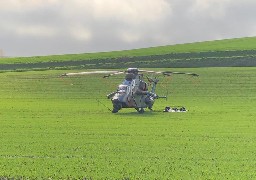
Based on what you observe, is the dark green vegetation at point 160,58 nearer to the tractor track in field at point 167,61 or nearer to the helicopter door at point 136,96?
the tractor track in field at point 167,61

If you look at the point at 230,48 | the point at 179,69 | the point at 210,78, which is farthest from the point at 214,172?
the point at 230,48

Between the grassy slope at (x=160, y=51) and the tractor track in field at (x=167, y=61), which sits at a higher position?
the grassy slope at (x=160, y=51)

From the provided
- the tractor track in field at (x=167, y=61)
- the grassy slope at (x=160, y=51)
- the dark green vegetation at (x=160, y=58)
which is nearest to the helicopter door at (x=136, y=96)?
the tractor track in field at (x=167, y=61)

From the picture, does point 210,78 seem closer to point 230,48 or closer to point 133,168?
point 230,48

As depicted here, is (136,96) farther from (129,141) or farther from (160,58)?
(160,58)

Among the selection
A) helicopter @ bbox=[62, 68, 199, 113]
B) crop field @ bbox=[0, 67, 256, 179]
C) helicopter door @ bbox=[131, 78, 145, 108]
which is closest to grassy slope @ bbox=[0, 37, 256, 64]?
crop field @ bbox=[0, 67, 256, 179]

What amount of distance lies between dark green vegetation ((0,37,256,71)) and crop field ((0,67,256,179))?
25.0 metres

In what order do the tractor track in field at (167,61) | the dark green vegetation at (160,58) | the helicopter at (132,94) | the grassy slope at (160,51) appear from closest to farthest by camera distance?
the helicopter at (132,94), the tractor track in field at (167,61), the dark green vegetation at (160,58), the grassy slope at (160,51)

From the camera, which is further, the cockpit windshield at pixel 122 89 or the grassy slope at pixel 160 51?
the grassy slope at pixel 160 51

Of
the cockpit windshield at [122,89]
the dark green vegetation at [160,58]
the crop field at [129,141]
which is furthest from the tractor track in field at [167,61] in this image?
the cockpit windshield at [122,89]

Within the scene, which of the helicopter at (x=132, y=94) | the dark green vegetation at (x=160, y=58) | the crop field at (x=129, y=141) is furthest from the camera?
the dark green vegetation at (x=160, y=58)

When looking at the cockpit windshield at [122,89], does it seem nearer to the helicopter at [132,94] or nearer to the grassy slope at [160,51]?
the helicopter at [132,94]

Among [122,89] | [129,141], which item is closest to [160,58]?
[122,89]

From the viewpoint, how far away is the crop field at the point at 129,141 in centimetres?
1742
